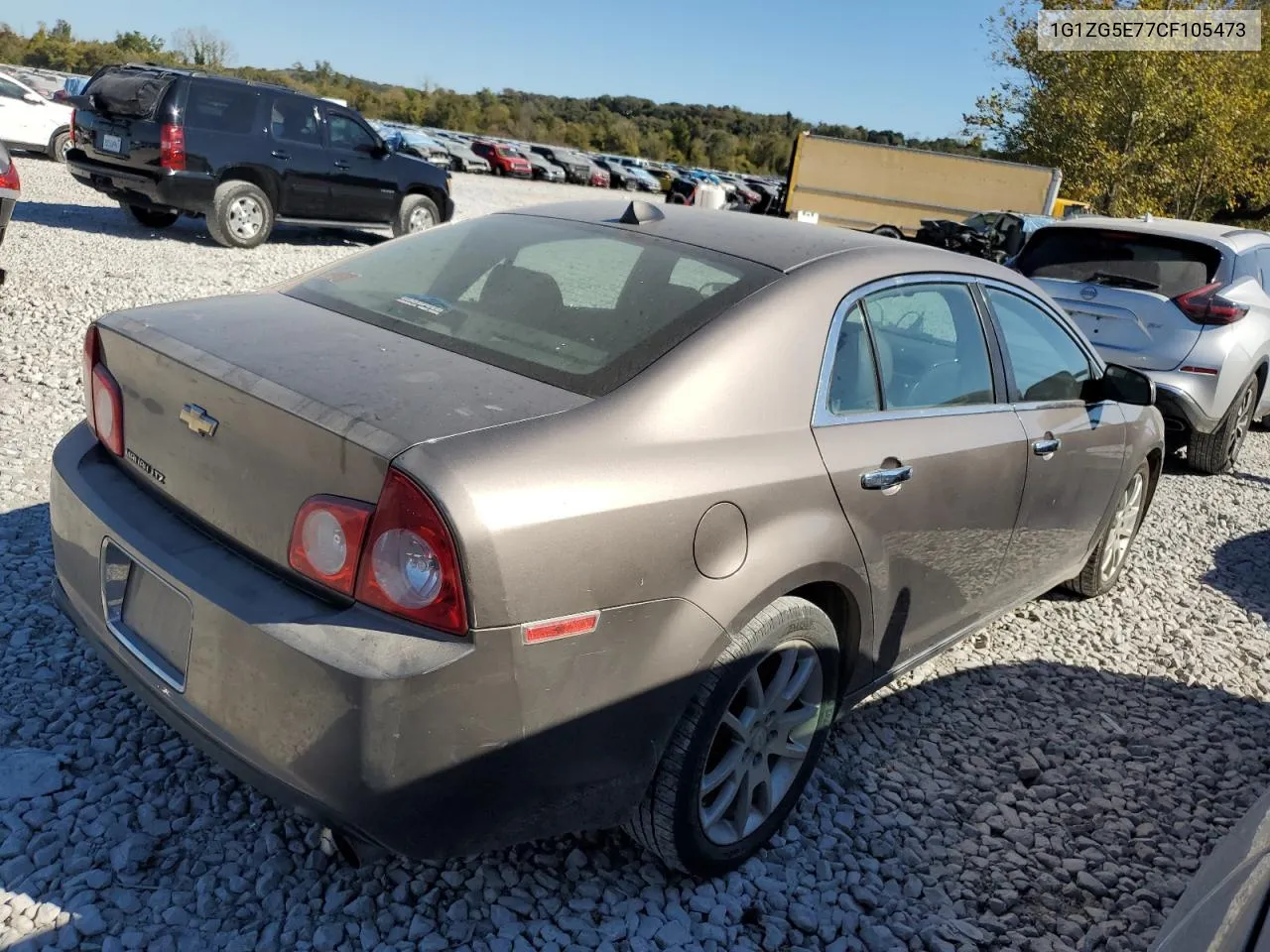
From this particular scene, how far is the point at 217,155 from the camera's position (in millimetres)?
11422

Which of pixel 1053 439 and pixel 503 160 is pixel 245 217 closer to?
pixel 1053 439

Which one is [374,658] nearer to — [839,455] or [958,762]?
[839,455]

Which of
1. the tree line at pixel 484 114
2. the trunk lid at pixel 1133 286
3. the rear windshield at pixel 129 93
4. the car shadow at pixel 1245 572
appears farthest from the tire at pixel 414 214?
the tree line at pixel 484 114

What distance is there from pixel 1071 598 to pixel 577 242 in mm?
3205

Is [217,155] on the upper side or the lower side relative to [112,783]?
upper

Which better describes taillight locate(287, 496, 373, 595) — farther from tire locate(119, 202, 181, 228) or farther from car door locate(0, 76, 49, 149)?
car door locate(0, 76, 49, 149)

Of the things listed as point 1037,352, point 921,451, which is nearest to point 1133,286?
point 1037,352

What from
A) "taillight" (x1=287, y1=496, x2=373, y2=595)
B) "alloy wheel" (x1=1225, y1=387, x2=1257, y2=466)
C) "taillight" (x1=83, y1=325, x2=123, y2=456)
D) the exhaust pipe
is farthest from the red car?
the exhaust pipe

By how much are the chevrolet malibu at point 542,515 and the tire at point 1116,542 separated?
64.4 inches

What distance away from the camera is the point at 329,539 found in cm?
207

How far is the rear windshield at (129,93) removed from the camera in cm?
1116

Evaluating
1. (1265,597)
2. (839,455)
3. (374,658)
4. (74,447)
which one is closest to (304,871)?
(374,658)

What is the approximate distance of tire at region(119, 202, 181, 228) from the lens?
12547mm

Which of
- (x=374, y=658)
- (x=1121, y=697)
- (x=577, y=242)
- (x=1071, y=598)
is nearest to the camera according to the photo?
(x=374, y=658)
